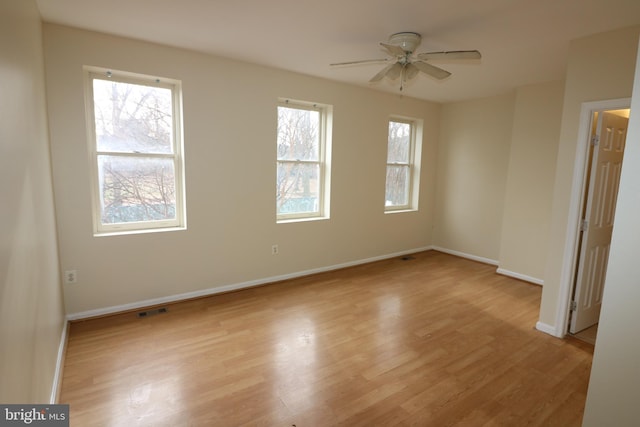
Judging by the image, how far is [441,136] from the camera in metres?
5.79

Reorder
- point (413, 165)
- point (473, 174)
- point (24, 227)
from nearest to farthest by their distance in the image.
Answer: point (24, 227), point (473, 174), point (413, 165)

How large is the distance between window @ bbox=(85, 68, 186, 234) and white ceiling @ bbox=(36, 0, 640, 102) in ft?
1.63

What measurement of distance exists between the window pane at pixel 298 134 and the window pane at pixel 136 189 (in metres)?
1.41

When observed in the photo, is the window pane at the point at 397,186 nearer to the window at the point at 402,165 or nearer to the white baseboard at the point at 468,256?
the window at the point at 402,165

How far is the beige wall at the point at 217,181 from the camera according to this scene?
2.86 m

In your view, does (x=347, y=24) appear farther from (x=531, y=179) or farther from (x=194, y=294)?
(x=531, y=179)

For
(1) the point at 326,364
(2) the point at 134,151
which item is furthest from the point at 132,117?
(1) the point at 326,364

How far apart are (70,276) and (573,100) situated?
4.75 metres

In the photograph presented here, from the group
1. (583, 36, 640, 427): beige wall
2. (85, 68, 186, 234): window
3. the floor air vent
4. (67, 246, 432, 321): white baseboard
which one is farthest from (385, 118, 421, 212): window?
(583, 36, 640, 427): beige wall

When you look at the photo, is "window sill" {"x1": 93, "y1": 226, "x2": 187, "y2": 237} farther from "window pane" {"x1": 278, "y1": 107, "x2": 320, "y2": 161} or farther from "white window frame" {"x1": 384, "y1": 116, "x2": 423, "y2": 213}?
"white window frame" {"x1": 384, "y1": 116, "x2": 423, "y2": 213}

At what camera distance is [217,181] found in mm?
3600

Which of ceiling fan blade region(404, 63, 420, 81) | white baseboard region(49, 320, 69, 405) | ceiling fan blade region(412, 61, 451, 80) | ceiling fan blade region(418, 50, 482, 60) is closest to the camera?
white baseboard region(49, 320, 69, 405)

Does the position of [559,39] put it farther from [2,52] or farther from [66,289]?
[66,289]

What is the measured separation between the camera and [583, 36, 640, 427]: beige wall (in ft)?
4.08
